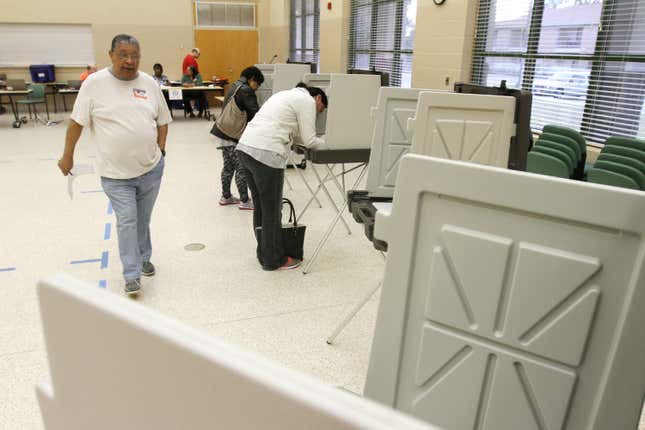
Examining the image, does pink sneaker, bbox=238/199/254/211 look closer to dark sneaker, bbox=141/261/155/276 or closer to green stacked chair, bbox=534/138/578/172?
dark sneaker, bbox=141/261/155/276

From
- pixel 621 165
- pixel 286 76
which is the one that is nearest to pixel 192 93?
pixel 286 76

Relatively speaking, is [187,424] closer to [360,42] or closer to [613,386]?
[613,386]

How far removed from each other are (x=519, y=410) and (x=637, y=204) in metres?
0.53

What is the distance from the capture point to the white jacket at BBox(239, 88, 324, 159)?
3.26 metres

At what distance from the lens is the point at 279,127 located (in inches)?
129

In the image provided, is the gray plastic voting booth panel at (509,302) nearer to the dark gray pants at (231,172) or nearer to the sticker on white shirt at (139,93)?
the sticker on white shirt at (139,93)

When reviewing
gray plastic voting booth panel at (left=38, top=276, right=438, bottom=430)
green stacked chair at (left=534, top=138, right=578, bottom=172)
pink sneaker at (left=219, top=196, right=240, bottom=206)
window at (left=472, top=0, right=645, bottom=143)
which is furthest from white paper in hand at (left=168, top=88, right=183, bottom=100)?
gray plastic voting booth panel at (left=38, top=276, right=438, bottom=430)

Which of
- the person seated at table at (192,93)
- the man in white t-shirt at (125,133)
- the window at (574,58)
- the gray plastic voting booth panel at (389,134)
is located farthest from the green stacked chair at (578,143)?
the person seated at table at (192,93)

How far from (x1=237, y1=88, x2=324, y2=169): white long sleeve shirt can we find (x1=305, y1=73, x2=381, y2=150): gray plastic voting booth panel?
0.27 metres

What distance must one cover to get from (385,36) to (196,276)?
236 inches

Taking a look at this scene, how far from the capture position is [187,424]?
1.49 ft

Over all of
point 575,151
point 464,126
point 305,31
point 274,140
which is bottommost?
point 575,151

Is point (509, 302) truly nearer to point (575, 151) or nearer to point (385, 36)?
point (575, 151)

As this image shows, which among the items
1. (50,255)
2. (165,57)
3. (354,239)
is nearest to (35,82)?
(165,57)
